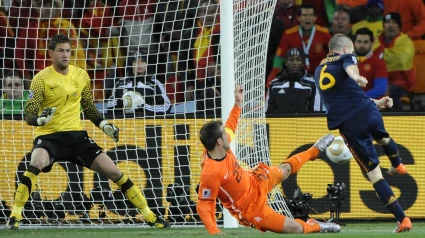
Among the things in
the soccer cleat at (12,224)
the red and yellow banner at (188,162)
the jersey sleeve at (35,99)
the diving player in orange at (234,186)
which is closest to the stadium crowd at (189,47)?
the red and yellow banner at (188,162)

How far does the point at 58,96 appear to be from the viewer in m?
11.5

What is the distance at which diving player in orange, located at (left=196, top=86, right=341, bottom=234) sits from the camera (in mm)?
9672

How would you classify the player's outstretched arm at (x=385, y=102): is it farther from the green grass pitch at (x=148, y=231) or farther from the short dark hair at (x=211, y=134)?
the short dark hair at (x=211, y=134)

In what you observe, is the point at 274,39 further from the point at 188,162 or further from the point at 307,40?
the point at 188,162

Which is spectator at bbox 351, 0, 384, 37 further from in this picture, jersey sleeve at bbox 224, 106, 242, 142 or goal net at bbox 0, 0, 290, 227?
jersey sleeve at bbox 224, 106, 242, 142

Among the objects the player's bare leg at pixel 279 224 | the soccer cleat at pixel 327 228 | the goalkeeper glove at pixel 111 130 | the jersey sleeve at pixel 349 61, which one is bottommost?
the soccer cleat at pixel 327 228

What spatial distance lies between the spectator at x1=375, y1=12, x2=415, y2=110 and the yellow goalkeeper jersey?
213 inches

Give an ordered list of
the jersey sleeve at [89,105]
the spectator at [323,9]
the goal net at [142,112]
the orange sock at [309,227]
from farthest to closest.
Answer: the spectator at [323,9] < the goal net at [142,112] < the jersey sleeve at [89,105] < the orange sock at [309,227]

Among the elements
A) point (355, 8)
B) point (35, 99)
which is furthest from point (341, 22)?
point (35, 99)

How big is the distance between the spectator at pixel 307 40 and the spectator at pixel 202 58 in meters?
1.73

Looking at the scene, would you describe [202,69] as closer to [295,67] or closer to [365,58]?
[295,67]

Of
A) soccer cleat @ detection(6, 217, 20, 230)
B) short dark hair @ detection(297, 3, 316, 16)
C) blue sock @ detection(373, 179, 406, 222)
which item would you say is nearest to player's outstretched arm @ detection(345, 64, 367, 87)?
blue sock @ detection(373, 179, 406, 222)

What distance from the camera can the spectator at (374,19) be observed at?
15.8 metres

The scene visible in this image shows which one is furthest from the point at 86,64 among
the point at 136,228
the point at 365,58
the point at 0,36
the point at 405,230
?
the point at 405,230
